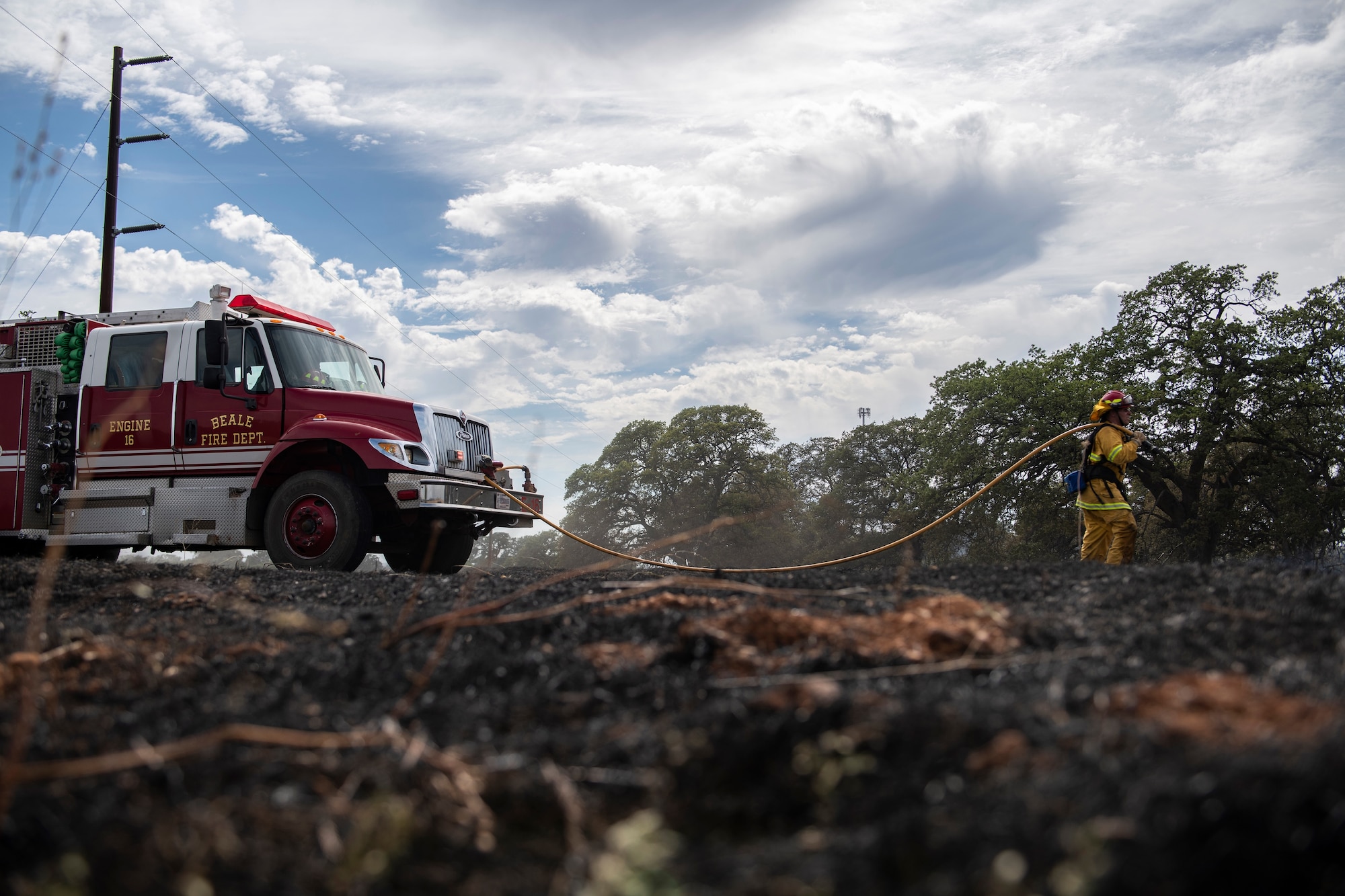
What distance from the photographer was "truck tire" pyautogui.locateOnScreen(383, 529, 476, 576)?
11.6m

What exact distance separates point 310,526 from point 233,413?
1850mm

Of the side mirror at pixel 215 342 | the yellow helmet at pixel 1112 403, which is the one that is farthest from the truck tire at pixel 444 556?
the yellow helmet at pixel 1112 403

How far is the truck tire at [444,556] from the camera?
11617 millimetres

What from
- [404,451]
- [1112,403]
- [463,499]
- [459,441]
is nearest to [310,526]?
[404,451]

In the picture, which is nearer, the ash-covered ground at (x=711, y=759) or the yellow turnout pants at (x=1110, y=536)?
the ash-covered ground at (x=711, y=759)

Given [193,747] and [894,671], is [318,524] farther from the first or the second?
[894,671]

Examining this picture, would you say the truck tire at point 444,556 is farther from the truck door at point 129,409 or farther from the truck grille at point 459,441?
the truck door at point 129,409

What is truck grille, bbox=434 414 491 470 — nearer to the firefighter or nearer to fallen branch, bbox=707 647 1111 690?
the firefighter

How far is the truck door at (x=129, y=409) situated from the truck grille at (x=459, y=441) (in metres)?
3.40

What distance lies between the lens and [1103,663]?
10.6 feet

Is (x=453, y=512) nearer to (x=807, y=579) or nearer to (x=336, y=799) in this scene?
(x=807, y=579)

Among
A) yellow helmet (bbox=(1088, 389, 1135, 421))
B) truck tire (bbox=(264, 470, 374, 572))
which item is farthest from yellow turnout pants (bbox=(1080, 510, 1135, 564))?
truck tire (bbox=(264, 470, 374, 572))

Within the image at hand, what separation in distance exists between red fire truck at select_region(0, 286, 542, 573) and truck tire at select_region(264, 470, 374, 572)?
21 millimetres

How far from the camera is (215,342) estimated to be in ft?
33.6
